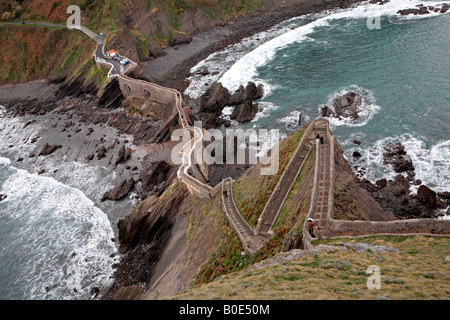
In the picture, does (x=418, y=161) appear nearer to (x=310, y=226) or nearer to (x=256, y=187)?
(x=256, y=187)

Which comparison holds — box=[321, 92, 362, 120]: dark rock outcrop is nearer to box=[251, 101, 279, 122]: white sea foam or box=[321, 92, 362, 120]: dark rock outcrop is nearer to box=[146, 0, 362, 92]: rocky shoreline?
box=[251, 101, 279, 122]: white sea foam

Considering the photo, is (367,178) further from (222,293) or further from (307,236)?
(222,293)

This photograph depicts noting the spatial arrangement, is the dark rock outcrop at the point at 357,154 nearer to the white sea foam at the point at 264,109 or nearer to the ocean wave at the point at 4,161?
the white sea foam at the point at 264,109

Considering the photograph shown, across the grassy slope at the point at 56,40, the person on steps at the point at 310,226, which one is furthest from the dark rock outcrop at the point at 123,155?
the person on steps at the point at 310,226

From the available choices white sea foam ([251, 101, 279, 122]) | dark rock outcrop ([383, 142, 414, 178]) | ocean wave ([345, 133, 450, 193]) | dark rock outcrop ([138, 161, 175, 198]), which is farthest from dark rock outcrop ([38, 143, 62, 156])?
dark rock outcrop ([383, 142, 414, 178])
